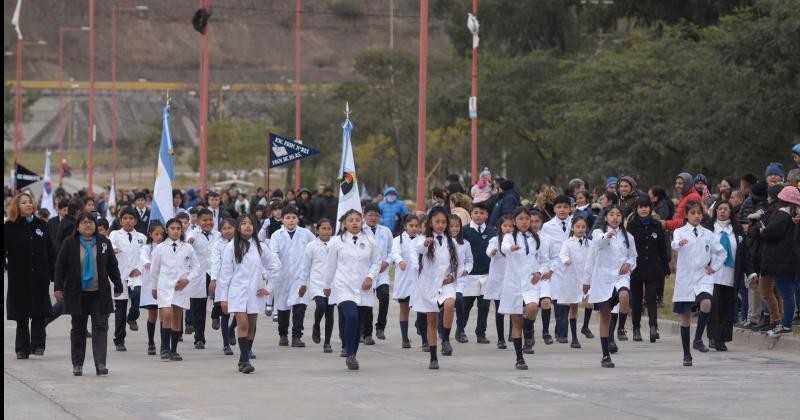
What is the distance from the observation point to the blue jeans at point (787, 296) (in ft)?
56.3

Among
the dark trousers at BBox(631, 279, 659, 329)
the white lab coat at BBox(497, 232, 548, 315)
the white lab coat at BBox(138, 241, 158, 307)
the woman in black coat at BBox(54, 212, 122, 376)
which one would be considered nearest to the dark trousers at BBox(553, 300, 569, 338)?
the dark trousers at BBox(631, 279, 659, 329)

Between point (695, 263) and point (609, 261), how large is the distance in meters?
0.94

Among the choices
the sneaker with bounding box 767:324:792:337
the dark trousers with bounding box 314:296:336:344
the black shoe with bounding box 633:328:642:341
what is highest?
the dark trousers with bounding box 314:296:336:344

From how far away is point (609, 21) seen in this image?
5475 cm

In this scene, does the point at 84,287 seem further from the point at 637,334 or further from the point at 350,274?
the point at 637,334

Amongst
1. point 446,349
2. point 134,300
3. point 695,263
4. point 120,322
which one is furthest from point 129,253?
point 695,263

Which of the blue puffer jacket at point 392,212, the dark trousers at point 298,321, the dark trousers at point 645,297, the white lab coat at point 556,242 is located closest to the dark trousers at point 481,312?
the white lab coat at point 556,242

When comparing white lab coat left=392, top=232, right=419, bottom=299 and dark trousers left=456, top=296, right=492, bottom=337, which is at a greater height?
white lab coat left=392, top=232, right=419, bottom=299

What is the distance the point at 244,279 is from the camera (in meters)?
15.4

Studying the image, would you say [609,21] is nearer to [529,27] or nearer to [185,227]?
[529,27]

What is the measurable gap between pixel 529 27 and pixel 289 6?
135227 mm

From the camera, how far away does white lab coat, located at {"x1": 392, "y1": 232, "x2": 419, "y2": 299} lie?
16834 millimetres

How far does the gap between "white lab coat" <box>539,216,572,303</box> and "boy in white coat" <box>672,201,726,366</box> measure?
5.10 ft

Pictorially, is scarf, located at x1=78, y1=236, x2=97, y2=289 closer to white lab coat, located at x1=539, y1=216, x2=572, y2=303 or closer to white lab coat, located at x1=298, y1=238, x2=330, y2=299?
white lab coat, located at x1=298, y1=238, x2=330, y2=299
